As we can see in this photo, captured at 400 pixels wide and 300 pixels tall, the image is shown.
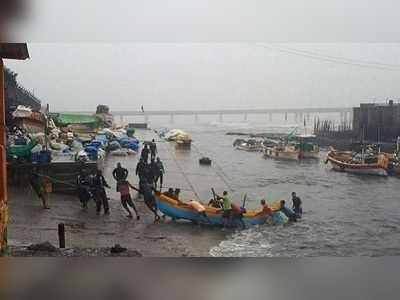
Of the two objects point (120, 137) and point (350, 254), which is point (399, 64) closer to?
point (350, 254)

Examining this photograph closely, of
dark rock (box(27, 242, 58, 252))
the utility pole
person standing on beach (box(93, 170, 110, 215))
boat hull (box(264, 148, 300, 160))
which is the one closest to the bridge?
boat hull (box(264, 148, 300, 160))

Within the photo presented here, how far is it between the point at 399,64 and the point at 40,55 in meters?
1.60

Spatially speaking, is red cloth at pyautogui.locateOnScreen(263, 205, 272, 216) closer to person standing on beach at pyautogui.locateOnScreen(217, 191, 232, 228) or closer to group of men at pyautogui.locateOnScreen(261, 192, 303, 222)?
group of men at pyautogui.locateOnScreen(261, 192, 303, 222)

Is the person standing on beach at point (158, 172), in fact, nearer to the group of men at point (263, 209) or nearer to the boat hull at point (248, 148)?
the group of men at point (263, 209)

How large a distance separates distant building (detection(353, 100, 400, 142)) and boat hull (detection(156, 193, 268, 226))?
2.12ft

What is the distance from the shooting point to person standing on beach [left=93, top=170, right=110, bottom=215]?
201cm

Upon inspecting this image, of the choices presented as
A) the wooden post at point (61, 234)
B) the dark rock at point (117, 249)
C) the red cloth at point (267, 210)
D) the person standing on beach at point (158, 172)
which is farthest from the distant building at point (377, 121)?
the wooden post at point (61, 234)

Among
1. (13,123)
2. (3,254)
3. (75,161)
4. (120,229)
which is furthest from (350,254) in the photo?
(13,123)

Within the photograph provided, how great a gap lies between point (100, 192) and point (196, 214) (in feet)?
1.52

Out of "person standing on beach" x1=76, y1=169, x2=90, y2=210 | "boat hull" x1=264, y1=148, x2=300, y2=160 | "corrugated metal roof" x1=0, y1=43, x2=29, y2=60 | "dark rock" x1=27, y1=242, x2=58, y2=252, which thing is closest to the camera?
"corrugated metal roof" x1=0, y1=43, x2=29, y2=60

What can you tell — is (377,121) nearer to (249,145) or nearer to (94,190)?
(249,145)

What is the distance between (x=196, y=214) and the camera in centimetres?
205

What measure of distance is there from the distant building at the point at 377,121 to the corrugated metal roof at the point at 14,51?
154 cm

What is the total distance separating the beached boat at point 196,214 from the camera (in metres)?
2.03
